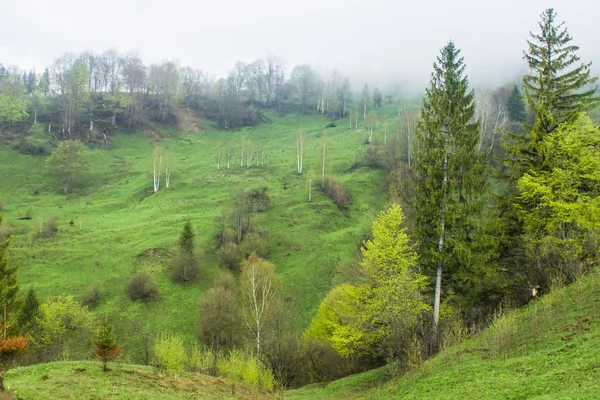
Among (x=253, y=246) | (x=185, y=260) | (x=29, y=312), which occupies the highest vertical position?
(x=253, y=246)

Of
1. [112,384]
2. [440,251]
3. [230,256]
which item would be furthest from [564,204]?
[230,256]

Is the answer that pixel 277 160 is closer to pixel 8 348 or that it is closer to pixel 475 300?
Answer: pixel 475 300

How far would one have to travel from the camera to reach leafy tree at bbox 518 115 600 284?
838 inches

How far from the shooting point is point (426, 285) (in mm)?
24484

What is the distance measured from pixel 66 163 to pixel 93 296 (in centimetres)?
4811

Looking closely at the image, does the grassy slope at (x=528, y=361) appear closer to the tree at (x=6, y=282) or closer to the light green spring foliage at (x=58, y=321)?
the tree at (x=6, y=282)

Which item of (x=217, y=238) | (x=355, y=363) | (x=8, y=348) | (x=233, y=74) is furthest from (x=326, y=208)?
(x=233, y=74)

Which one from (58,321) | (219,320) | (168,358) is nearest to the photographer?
(168,358)

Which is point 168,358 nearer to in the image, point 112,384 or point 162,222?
point 112,384

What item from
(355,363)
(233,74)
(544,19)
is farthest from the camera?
(233,74)

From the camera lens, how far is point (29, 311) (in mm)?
33531

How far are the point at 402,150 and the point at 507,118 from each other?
69.3ft

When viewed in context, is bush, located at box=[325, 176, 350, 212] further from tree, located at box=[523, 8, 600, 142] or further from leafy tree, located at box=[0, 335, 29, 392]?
leafy tree, located at box=[0, 335, 29, 392]

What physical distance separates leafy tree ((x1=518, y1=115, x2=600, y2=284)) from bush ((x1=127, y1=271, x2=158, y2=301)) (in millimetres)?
38712
